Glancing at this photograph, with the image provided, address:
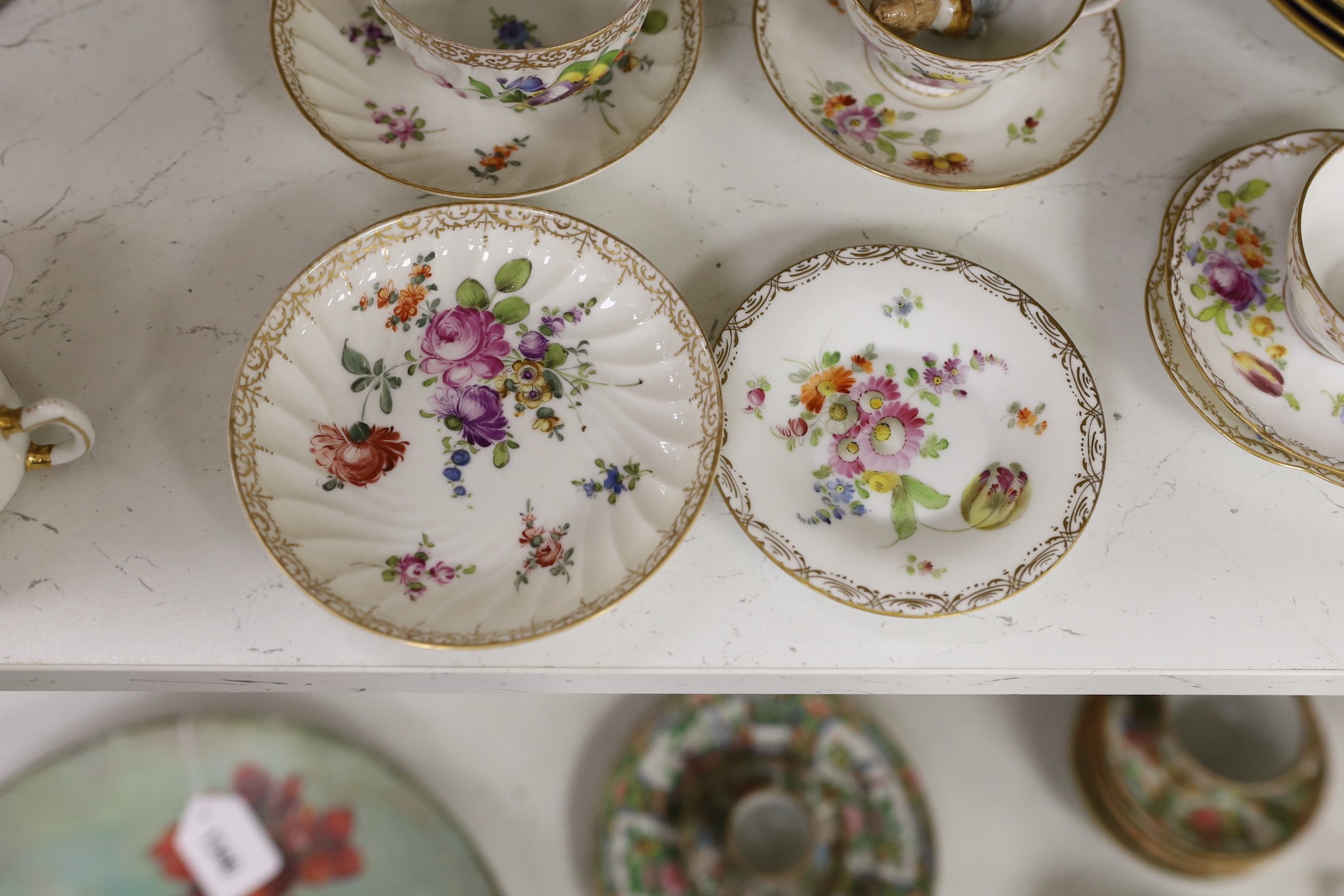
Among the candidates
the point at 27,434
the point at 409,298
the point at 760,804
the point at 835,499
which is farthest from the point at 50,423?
the point at 760,804

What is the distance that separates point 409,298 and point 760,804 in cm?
76

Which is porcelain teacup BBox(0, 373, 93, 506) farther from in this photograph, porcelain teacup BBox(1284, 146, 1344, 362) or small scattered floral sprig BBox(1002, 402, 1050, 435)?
porcelain teacup BBox(1284, 146, 1344, 362)

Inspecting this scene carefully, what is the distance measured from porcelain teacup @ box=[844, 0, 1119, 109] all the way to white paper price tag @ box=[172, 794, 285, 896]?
1.04 metres

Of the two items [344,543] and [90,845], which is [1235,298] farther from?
[90,845]

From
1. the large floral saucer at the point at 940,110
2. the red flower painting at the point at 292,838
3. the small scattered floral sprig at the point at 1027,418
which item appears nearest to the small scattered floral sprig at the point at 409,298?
the large floral saucer at the point at 940,110

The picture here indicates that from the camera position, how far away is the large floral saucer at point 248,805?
3.22 ft

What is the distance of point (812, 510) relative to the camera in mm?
555

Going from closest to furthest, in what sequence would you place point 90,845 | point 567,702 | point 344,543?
1. point 344,543
2. point 90,845
3. point 567,702

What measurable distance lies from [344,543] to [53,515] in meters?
0.19

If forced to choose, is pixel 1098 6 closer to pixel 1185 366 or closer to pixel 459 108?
pixel 1185 366

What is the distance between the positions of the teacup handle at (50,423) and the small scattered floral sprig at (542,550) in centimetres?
25

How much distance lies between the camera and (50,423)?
50 centimetres

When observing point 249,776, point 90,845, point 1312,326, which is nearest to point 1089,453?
point 1312,326

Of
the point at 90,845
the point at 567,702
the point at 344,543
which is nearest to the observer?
the point at 344,543
